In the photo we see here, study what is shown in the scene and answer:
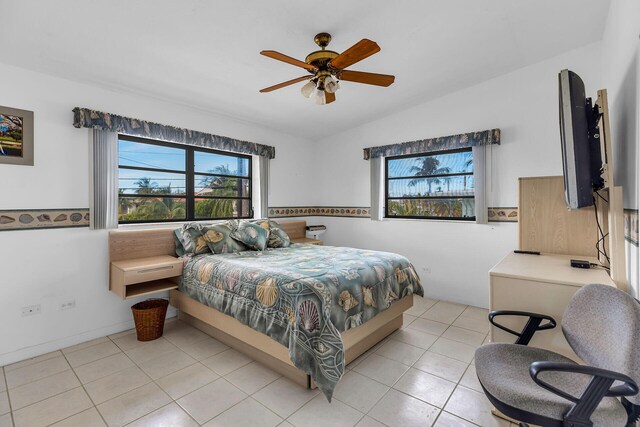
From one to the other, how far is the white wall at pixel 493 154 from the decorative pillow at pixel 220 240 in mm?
2220

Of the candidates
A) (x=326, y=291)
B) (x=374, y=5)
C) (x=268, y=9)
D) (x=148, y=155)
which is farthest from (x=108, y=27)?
(x=326, y=291)

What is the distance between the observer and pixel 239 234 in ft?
11.7

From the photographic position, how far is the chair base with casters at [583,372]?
3.48 ft

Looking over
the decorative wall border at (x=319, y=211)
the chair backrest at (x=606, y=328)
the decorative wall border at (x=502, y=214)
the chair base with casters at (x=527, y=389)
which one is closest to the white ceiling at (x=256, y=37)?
the decorative wall border at (x=502, y=214)

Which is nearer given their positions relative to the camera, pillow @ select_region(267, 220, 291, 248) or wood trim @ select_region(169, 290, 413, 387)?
wood trim @ select_region(169, 290, 413, 387)

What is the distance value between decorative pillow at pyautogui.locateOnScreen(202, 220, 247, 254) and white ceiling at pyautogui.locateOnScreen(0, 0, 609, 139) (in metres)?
1.51

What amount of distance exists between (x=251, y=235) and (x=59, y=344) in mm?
2018

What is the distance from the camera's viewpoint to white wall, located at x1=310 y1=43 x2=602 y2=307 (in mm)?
3277

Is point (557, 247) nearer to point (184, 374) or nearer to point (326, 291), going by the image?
point (326, 291)

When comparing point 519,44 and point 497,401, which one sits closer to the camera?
point 497,401

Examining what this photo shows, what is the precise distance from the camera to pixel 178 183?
3.71 meters

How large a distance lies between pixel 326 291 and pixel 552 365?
1.30m

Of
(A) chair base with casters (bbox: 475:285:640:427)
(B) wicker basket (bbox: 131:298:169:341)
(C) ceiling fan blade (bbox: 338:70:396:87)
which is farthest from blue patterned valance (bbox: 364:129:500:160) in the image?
(B) wicker basket (bbox: 131:298:169:341)

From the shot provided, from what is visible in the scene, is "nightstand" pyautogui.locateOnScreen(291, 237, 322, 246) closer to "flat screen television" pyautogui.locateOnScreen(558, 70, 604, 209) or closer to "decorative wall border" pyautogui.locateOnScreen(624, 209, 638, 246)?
"flat screen television" pyautogui.locateOnScreen(558, 70, 604, 209)
